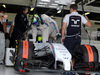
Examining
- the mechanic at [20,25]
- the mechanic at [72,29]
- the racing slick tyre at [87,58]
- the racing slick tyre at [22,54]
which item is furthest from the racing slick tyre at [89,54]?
the mechanic at [20,25]

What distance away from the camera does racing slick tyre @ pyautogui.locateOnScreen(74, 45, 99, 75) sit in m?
2.05

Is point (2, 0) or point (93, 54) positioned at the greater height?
point (2, 0)

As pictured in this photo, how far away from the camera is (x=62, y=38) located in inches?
114

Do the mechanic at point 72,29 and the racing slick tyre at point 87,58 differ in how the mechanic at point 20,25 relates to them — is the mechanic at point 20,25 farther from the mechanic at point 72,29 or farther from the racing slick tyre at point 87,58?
the racing slick tyre at point 87,58

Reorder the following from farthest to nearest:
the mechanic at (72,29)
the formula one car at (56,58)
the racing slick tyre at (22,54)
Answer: the mechanic at (72,29) → the racing slick tyre at (22,54) → the formula one car at (56,58)

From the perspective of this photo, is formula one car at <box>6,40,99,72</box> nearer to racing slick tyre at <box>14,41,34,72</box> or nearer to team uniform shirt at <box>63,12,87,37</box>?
racing slick tyre at <box>14,41,34,72</box>

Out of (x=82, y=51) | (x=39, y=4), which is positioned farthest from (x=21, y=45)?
(x=39, y=4)

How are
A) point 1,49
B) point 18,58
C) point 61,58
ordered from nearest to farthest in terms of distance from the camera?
point 61,58
point 18,58
point 1,49

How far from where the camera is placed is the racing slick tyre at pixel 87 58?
6.72 feet

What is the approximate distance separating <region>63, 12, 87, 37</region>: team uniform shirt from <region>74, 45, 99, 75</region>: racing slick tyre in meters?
0.60

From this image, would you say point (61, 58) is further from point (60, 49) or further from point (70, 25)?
point (70, 25)

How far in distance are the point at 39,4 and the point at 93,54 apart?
2030 mm

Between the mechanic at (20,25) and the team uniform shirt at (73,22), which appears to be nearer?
the team uniform shirt at (73,22)

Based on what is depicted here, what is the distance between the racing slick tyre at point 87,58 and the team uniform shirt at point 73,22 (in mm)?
599
